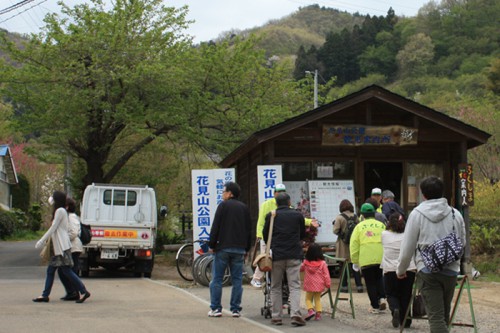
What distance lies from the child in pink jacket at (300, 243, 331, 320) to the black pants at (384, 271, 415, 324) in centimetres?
94

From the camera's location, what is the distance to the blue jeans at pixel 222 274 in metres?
9.30

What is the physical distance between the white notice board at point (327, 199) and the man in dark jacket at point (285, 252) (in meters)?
6.95

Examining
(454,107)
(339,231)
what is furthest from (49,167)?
(339,231)

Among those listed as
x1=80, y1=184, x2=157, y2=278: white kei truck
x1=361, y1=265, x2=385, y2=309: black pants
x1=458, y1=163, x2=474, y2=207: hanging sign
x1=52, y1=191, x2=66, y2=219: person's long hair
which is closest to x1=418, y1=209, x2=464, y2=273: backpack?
x1=361, y1=265, x2=385, y2=309: black pants

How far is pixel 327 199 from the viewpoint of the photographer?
16.1m

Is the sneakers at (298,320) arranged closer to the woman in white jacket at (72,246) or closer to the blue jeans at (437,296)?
the blue jeans at (437,296)

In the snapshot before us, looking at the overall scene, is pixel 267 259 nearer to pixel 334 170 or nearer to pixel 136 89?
pixel 334 170

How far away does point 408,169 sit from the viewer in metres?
16.9

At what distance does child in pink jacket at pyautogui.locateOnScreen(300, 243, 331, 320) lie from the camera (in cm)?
928

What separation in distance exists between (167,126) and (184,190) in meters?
11.9

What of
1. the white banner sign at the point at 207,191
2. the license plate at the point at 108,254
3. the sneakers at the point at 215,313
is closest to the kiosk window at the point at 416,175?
the white banner sign at the point at 207,191

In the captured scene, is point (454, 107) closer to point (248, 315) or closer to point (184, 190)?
point (184, 190)

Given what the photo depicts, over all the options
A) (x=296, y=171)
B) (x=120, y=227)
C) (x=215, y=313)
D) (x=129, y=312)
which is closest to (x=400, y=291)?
(x=215, y=313)

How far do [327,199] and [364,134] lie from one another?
176 cm
